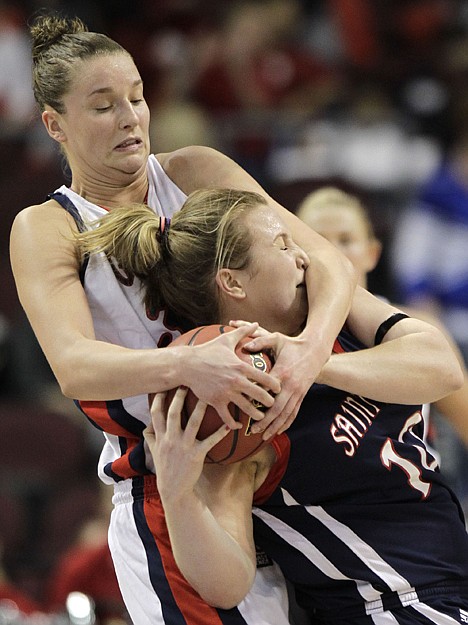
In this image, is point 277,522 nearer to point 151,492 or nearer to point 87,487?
point 151,492

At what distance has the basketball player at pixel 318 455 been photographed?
2812 millimetres

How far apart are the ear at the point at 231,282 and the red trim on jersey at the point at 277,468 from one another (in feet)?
1.23

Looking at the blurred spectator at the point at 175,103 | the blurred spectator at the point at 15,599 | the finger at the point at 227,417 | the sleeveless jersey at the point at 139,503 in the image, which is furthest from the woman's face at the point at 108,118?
the blurred spectator at the point at 175,103

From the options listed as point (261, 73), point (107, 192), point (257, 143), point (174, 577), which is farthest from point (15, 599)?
point (261, 73)

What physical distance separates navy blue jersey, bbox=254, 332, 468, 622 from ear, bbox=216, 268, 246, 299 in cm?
33

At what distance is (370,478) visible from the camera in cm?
285

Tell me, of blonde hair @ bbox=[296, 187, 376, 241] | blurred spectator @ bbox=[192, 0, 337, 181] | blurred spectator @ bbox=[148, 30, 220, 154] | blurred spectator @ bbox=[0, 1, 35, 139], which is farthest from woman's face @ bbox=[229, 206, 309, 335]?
blurred spectator @ bbox=[0, 1, 35, 139]

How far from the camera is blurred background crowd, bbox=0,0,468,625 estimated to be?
21.3 ft

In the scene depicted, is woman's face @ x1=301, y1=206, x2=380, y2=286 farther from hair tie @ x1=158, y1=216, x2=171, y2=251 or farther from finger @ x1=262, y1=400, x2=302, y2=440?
finger @ x1=262, y1=400, x2=302, y2=440

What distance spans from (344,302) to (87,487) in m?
4.15

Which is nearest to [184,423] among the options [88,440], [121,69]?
[121,69]

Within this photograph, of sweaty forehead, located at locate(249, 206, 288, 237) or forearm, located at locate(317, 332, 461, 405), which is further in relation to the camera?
sweaty forehead, located at locate(249, 206, 288, 237)

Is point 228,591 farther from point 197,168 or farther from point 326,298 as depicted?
point 197,168

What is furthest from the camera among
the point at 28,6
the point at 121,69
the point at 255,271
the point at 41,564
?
the point at 28,6
